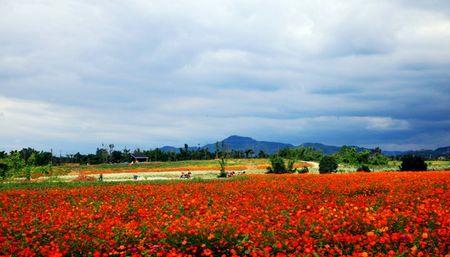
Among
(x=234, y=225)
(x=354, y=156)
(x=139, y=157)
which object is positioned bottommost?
(x=234, y=225)

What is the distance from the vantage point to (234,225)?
11148 millimetres

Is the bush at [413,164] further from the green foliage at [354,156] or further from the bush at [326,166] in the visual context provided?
the green foliage at [354,156]

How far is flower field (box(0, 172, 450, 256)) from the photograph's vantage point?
9562mm

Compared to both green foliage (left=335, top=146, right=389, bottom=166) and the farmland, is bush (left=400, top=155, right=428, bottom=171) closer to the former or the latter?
the farmland

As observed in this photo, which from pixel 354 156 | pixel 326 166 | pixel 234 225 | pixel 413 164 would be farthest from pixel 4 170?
pixel 354 156

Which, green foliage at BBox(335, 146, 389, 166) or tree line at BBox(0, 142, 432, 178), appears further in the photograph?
green foliage at BBox(335, 146, 389, 166)

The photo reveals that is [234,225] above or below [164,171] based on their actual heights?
below

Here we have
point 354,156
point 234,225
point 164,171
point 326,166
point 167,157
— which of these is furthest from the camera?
point 167,157

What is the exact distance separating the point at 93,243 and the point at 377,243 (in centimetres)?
632

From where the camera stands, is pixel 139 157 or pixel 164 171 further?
pixel 139 157

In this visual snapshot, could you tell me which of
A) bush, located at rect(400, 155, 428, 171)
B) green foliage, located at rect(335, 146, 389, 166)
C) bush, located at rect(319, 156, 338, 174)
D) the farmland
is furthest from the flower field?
green foliage, located at rect(335, 146, 389, 166)

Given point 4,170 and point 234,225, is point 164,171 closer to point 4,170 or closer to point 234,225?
point 4,170

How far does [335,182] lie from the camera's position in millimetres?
22422

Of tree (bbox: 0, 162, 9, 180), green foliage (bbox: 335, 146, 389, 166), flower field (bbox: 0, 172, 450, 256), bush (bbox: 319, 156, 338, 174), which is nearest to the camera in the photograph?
flower field (bbox: 0, 172, 450, 256)
